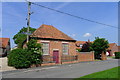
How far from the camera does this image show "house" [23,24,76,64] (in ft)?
68.9

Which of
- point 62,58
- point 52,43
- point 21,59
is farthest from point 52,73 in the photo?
point 62,58

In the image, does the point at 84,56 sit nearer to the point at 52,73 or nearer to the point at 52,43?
the point at 52,43

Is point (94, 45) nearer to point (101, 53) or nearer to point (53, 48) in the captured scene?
point (101, 53)

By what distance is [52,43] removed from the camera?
72.7 feet

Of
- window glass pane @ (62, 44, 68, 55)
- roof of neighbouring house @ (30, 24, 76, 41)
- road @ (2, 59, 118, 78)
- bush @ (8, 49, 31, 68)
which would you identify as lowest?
road @ (2, 59, 118, 78)

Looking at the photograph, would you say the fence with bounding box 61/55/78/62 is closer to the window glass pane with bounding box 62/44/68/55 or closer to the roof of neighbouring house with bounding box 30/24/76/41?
the window glass pane with bounding box 62/44/68/55

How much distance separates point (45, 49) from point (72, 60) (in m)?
6.33

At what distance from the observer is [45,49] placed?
21.2 meters

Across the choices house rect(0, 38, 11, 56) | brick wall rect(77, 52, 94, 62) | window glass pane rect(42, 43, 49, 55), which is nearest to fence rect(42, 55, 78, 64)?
window glass pane rect(42, 43, 49, 55)

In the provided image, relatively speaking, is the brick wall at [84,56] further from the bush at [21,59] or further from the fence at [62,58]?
the bush at [21,59]

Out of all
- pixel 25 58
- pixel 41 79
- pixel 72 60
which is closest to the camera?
pixel 41 79

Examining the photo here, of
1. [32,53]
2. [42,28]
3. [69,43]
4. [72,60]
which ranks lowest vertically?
[72,60]

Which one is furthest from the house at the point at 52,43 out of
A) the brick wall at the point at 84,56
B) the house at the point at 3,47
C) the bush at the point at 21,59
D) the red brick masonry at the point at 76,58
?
the house at the point at 3,47

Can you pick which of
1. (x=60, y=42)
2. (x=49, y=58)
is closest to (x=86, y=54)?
(x=60, y=42)
